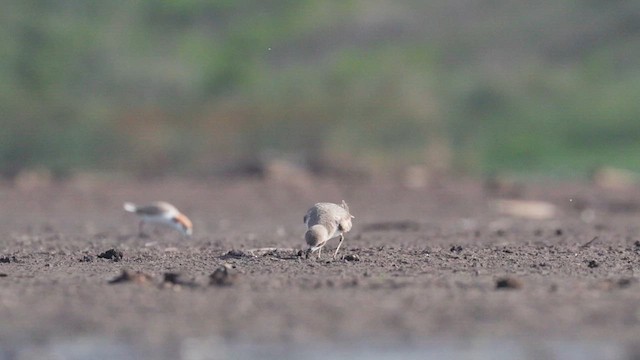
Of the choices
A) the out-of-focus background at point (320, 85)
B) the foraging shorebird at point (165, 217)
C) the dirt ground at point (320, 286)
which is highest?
the out-of-focus background at point (320, 85)

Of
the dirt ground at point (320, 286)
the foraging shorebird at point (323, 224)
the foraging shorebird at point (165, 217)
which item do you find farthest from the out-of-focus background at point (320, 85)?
the foraging shorebird at point (323, 224)

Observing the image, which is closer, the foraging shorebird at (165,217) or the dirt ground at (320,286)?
the dirt ground at (320,286)

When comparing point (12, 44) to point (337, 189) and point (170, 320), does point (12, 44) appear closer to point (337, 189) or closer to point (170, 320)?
point (337, 189)

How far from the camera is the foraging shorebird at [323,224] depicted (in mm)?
11078

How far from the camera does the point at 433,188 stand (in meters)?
21.8

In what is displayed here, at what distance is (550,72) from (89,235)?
568 inches

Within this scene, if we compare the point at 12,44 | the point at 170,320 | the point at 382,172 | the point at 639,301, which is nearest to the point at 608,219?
the point at 382,172

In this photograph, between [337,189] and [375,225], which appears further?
[337,189]

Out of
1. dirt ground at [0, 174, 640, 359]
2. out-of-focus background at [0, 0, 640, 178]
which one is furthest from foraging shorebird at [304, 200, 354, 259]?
out-of-focus background at [0, 0, 640, 178]

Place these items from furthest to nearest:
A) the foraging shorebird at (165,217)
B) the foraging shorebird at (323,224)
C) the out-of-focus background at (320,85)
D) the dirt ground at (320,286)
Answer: the out-of-focus background at (320,85) → the foraging shorebird at (165,217) → the foraging shorebird at (323,224) → the dirt ground at (320,286)

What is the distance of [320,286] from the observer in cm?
941

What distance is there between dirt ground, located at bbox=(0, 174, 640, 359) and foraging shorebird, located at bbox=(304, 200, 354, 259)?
0.16 metres

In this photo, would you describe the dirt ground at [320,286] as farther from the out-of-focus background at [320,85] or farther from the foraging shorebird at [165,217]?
the out-of-focus background at [320,85]

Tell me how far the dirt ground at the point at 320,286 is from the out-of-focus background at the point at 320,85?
753cm
